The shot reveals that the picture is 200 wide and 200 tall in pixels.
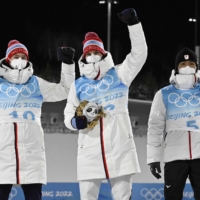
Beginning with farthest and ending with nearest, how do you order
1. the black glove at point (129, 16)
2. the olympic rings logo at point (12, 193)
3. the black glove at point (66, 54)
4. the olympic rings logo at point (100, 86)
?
1. the olympic rings logo at point (12, 193)
2. the black glove at point (66, 54)
3. the olympic rings logo at point (100, 86)
4. the black glove at point (129, 16)

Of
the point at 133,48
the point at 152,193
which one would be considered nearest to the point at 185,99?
the point at 133,48

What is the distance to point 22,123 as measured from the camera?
3.84 meters

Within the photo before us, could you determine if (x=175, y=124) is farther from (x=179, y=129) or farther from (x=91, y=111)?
(x=91, y=111)

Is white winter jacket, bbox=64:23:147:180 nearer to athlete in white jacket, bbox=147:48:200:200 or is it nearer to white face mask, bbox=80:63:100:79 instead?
white face mask, bbox=80:63:100:79

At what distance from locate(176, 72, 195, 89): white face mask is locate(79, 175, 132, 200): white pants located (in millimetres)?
725

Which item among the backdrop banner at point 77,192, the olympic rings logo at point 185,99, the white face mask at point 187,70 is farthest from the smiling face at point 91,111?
the backdrop banner at point 77,192

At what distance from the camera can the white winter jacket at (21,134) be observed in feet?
12.4

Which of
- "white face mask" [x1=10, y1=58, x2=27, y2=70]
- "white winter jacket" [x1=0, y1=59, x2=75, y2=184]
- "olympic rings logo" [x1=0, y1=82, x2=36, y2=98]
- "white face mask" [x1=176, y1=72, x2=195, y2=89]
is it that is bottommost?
"white winter jacket" [x1=0, y1=59, x2=75, y2=184]

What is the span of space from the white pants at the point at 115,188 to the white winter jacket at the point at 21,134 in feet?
1.05

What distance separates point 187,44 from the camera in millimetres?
13273

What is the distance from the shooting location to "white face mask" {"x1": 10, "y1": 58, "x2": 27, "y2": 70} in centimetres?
393

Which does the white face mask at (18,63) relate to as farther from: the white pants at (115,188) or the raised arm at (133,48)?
the white pants at (115,188)

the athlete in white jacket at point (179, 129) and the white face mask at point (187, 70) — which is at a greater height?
the white face mask at point (187, 70)

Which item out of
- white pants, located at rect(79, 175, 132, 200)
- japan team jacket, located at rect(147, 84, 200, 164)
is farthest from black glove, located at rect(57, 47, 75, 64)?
white pants, located at rect(79, 175, 132, 200)
